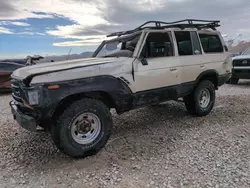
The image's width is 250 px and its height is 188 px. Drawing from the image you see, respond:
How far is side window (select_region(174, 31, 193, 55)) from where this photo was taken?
208 inches

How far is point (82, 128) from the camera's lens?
151 inches

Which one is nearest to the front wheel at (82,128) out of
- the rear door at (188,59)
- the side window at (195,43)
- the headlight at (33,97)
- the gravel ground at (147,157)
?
the gravel ground at (147,157)

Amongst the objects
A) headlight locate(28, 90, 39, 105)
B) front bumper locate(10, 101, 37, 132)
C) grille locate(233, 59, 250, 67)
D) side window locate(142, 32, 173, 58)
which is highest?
side window locate(142, 32, 173, 58)

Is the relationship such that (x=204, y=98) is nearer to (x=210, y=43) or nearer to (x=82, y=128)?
(x=210, y=43)

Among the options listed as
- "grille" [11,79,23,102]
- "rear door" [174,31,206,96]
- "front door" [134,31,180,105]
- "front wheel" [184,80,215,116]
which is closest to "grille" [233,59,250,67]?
"front wheel" [184,80,215,116]

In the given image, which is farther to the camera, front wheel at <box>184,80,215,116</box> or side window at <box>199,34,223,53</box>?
side window at <box>199,34,223,53</box>

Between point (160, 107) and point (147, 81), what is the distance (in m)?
2.43

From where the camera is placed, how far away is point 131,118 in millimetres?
5906

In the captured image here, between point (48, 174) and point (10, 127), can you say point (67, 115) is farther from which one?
point (10, 127)

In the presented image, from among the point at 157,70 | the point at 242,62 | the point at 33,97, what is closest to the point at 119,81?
the point at 157,70

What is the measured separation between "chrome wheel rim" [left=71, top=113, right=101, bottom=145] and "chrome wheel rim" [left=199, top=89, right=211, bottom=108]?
9.89 ft

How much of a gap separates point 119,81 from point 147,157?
133cm

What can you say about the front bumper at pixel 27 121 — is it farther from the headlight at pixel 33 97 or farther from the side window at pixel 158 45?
the side window at pixel 158 45

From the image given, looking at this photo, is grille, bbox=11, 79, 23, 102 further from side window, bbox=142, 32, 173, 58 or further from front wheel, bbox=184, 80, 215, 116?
front wheel, bbox=184, 80, 215, 116
